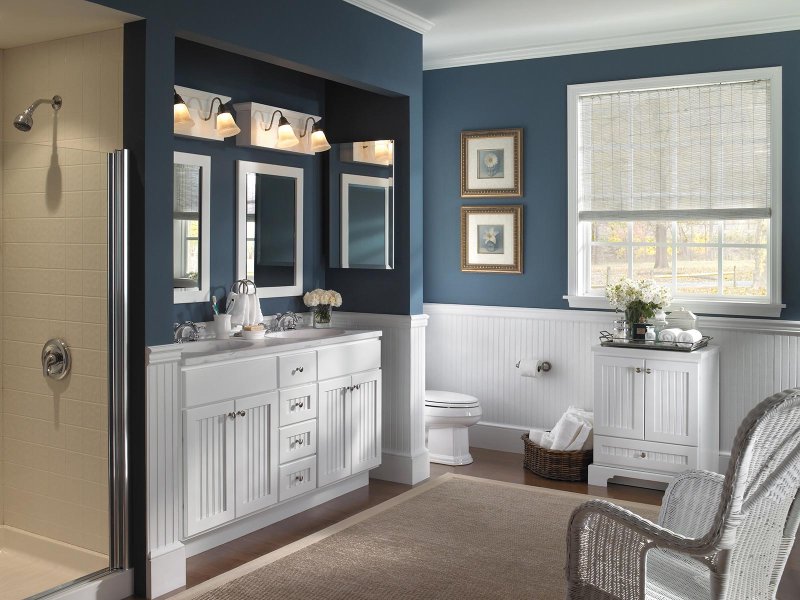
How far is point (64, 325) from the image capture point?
3475 millimetres

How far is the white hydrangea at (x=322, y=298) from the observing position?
192 inches

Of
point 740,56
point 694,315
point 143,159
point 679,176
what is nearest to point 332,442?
point 143,159

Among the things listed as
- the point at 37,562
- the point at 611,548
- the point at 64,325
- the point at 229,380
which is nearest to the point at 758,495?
the point at 611,548

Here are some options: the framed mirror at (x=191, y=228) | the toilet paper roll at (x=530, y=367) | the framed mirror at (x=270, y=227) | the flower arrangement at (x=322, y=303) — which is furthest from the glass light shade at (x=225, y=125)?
the toilet paper roll at (x=530, y=367)

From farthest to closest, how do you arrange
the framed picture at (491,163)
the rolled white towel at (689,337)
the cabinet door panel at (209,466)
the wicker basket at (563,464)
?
the framed picture at (491,163) → the wicker basket at (563,464) → the rolled white towel at (689,337) → the cabinet door panel at (209,466)

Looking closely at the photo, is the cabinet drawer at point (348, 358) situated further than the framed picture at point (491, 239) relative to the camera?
No

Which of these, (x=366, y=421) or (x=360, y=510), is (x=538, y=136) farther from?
(x=360, y=510)

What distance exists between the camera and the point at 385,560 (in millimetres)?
3734

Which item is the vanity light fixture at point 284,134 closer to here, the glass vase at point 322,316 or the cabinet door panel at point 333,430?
the glass vase at point 322,316

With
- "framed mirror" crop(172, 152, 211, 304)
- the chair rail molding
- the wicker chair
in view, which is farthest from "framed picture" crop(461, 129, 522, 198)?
the wicker chair

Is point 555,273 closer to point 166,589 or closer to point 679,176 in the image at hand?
point 679,176

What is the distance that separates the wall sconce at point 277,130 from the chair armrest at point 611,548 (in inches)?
114

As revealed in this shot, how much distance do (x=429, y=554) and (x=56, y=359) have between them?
1810 mm

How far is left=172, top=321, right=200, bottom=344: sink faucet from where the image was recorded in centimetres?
411
